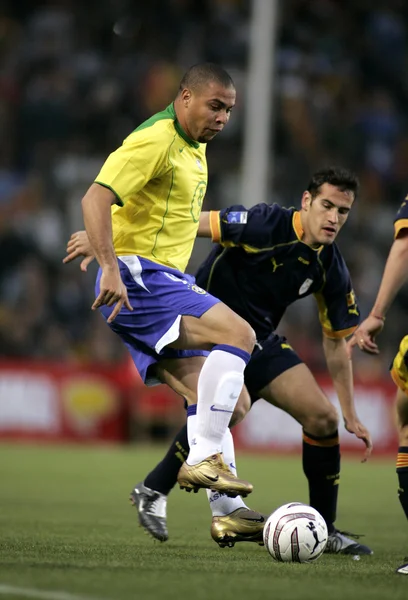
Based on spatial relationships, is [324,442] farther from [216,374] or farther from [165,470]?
[216,374]

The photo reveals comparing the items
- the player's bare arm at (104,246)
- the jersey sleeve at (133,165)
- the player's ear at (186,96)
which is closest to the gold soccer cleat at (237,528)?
the player's bare arm at (104,246)

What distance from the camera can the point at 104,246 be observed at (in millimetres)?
5012

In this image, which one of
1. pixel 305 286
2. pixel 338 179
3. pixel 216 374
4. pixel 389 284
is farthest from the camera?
pixel 305 286

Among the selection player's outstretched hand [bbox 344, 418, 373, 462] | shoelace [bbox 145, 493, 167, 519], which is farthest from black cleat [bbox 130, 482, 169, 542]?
player's outstretched hand [bbox 344, 418, 373, 462]

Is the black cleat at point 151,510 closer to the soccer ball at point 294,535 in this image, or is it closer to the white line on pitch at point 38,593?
the soccer ball at point 294,535

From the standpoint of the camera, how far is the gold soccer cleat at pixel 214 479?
4867 millimetres

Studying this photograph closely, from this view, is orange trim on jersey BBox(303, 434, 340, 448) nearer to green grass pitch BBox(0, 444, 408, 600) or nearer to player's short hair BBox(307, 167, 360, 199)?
green grass pitch BBox(0, 444, 408, 600)

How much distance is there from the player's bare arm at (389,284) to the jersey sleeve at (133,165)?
119cm

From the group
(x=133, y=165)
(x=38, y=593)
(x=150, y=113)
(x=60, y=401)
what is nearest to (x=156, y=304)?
(x=133, y=165)

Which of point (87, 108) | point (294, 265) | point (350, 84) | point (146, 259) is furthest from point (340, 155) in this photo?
point (146, 259)

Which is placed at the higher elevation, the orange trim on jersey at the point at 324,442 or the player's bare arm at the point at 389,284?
the player's bare arm at the point at 389,284

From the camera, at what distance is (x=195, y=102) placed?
17.7ft

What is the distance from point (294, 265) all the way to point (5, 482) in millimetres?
4193

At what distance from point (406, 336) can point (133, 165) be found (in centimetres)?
149
